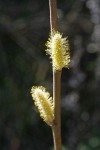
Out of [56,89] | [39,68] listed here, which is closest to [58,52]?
[56,89]

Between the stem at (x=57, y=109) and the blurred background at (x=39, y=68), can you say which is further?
the blurred background at (x=39, y=68)

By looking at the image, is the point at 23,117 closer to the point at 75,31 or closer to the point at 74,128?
the point at 74,128

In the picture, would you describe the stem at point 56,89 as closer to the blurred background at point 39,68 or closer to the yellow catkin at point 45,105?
the yellow catkin at point 45,105

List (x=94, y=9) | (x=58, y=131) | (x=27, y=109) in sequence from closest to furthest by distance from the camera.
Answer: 1. (x=58, y=131)
2. (x=94, y=9)
3. (x=27, y=109)

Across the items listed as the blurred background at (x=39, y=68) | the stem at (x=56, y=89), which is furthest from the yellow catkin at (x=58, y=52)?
the blurred background at (x=39, y=68)

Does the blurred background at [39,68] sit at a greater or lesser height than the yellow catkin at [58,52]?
greater

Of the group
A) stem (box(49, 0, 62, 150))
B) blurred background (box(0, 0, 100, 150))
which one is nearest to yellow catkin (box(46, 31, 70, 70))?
stem (box(49, 0, 62, 150))

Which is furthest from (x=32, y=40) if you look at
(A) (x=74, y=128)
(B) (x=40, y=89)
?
(B) (x=40, y=89)

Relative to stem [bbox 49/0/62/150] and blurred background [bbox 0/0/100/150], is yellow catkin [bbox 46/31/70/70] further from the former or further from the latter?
blurred background [bbox 0/0/100/150]
